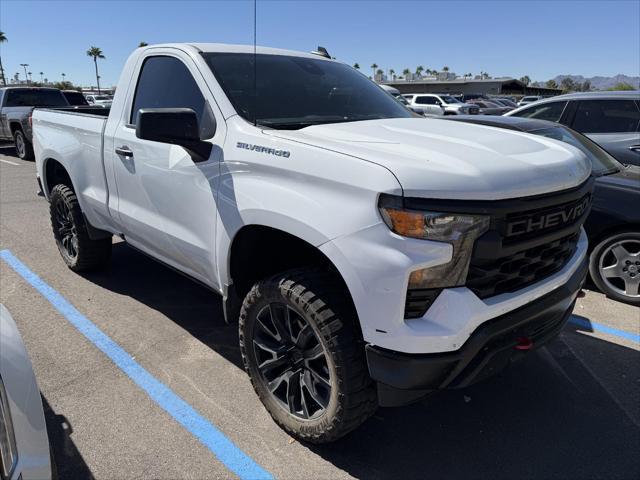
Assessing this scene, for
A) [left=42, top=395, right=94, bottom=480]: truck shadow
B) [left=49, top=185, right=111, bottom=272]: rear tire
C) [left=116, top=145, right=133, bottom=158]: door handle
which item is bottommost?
[left=42, top=395, right=94, bottom=480]: truck shadow

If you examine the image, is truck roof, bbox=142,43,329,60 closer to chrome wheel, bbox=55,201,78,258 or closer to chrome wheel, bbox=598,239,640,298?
chrome wheel, bbox=55,201,78,258

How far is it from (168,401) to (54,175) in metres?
3.18

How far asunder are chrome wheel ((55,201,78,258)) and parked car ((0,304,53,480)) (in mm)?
3009

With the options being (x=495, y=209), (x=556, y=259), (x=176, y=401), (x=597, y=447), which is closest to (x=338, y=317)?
(x=495, y=209)

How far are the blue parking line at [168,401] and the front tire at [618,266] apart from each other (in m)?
3.58

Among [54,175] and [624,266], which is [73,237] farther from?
[624,266]

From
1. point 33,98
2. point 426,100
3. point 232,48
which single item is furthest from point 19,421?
point 426,100

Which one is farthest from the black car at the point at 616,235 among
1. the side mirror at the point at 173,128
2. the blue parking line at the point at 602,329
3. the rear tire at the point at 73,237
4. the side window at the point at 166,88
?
the rear tire at the point at 73,237

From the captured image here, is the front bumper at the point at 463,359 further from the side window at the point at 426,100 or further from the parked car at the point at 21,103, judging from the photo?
the side window at the point at 426,100

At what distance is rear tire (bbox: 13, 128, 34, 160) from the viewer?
1281cm

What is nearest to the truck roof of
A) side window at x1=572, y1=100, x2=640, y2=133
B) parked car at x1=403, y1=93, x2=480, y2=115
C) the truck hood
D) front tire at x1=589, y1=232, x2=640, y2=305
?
the truck hood

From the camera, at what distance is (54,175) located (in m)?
5.00

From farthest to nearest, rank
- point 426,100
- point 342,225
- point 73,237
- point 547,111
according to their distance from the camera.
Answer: point 426,100, point 547,111, point 73,237, point 342,225

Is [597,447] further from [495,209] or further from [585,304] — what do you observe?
[585,304]
